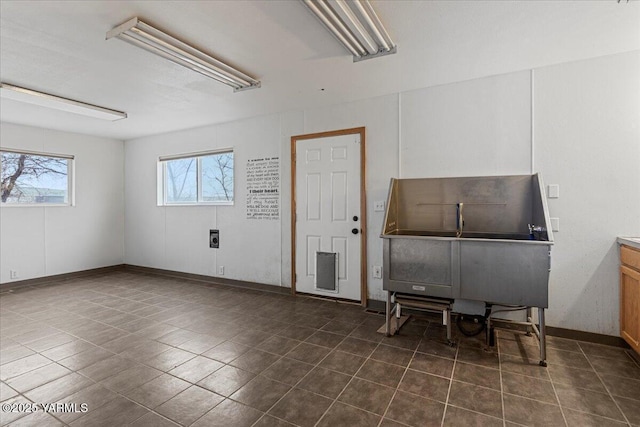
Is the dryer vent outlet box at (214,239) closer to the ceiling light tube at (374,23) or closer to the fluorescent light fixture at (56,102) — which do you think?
the fluorescent light fixture at (56,102)

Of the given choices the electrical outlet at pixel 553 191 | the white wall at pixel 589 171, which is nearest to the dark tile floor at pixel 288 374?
the white wall at pixel 589 171

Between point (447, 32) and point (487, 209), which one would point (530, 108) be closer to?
point (487, 209)

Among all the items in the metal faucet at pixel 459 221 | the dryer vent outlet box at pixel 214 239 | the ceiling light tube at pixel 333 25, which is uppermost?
the ceiling light tube at pixel 333 25

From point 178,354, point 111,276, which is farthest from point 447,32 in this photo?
point 111,276

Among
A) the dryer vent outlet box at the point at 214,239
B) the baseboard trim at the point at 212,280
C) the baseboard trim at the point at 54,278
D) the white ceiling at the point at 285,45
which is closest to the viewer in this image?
the white ceiling at the point at 285,45

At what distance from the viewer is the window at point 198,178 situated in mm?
5199

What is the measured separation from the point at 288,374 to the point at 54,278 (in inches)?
210

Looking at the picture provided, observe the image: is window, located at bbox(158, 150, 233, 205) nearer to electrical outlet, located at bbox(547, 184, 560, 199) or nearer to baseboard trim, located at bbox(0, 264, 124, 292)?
baseboard trim, located at bbox(0, 264, 124, 292)

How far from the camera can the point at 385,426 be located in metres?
1.78

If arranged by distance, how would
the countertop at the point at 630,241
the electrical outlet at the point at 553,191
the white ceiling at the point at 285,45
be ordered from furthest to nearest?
1. the electrical outlet at the point at 553,191
2. the countertop at the point at 630,241
3. the white ceiling at the point at 285,45

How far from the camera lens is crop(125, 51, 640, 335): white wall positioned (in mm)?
2799

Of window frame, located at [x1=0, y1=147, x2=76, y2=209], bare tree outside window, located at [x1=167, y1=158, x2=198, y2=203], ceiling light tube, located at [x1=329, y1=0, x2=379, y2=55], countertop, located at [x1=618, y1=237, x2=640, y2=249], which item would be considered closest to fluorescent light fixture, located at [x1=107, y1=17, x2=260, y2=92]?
ceiling light tube, located at [x1=329, y1=0, x2=379, y2=55]

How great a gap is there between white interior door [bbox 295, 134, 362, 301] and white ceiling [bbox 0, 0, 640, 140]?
2.20 feet

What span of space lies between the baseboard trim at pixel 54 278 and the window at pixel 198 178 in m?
1.75
